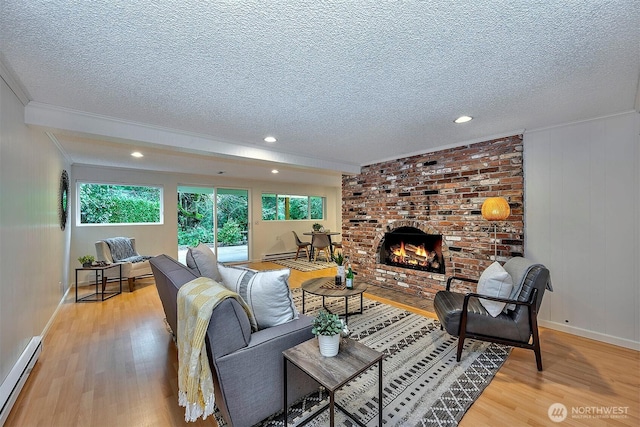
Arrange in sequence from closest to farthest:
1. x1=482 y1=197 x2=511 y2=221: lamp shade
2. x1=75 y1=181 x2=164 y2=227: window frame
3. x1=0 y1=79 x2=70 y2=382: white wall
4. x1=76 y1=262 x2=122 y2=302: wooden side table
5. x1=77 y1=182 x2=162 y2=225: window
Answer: x1=0 y1=79 x2=70 y2=382: white wall
x1=482 y1=197 x2=511 y2=221: lamp shade
x1=76 y1=262 x2=122 y2=302: wooden side table
x1=75 y1=181 x2=164 y2=227: window frame
x1=77 y1=182 x2=162 y2=225: window

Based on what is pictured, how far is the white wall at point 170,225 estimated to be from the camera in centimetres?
502

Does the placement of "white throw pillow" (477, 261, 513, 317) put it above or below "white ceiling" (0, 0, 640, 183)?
below

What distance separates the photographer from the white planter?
1.47m

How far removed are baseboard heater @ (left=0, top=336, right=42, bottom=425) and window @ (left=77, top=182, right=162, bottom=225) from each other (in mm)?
3513

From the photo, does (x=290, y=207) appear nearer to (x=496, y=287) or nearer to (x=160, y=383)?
(x=160, y=383)

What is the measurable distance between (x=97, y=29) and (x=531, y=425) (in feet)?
10.7

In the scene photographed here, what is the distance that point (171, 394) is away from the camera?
6.22 feet

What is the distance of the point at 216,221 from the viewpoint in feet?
21.9

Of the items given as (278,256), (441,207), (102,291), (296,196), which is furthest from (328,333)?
(296,196)

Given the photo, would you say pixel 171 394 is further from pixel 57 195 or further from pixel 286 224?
pixel 286 224

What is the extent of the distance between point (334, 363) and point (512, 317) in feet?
5.76

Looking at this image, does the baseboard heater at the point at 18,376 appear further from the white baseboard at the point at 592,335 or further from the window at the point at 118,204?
the white baseboard at the point at 592,335

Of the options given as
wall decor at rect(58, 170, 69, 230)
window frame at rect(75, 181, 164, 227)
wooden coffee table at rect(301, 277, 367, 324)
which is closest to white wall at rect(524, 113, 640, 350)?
wooden coffee table at rect(301, 277, 367, 324)

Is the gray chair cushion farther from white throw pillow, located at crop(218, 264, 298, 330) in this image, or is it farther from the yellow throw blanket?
the yellow throw blanket
